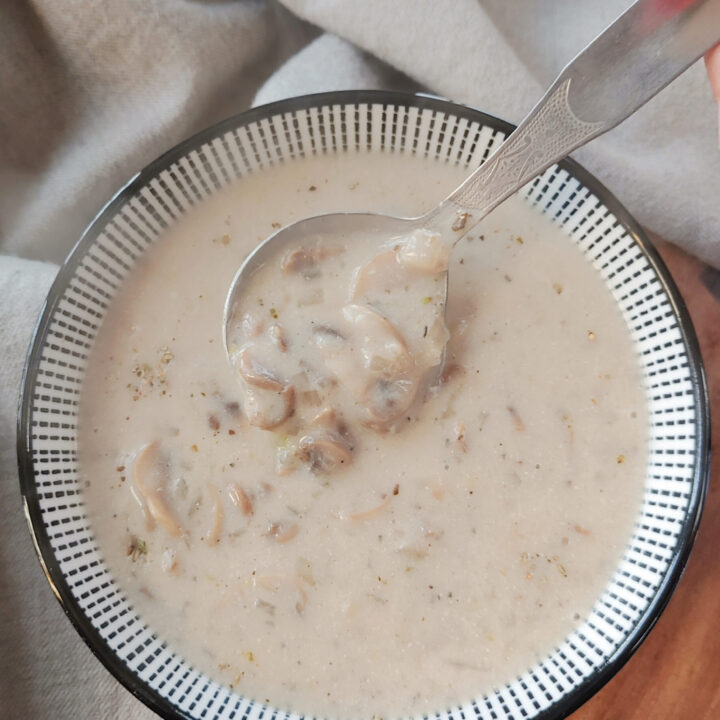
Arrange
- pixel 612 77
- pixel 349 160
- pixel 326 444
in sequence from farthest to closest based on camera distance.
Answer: pixel 349 160, pixel 326 444, pixel 612 77

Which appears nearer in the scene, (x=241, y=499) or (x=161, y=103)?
(x=241, y=499)

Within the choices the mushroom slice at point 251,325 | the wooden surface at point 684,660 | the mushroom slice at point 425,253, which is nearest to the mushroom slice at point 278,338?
the mushroom slice at point 251,325

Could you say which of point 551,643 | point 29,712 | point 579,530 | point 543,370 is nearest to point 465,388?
point 543,370

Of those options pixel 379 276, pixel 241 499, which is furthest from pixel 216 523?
pixel 379 276

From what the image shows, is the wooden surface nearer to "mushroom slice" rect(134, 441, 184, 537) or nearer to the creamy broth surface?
the creamy broth surface

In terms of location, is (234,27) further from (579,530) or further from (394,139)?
(579,530)

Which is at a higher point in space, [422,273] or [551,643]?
[422,273]

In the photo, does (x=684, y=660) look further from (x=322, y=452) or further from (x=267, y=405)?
(x=267, y=405)

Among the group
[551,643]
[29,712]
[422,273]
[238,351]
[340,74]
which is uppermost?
[340,74]
